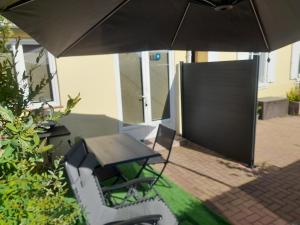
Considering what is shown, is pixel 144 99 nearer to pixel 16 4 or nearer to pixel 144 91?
pixel 144 91

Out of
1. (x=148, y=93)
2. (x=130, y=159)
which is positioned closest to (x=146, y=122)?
(x=148, y=93)

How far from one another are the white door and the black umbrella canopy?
2928 mm

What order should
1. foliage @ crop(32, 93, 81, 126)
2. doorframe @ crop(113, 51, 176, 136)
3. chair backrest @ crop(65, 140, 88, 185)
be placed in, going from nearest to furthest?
foliage @ crop(32, 93, 81, 126)
chair backrest @ crop(65, 140, 88, 185)
doorframe @ crop(113, 51, 176, 136)

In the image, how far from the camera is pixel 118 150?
4.02 metres

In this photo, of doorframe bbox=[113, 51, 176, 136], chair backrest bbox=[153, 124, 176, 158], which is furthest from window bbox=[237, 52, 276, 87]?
chair backrest bbox=[153, 124, 176, 158]

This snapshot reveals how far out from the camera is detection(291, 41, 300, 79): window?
9.95 meters

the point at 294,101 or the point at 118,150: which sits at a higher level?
the point at 118,150

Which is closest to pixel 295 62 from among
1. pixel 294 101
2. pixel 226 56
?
pixel 294 101

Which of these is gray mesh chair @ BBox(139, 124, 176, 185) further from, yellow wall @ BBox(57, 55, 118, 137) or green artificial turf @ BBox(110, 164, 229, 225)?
yellow wall @ BBox(57, 55, 118, 137)

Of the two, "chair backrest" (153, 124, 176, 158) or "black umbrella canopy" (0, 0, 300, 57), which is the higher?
"black umbrella canopy" (0, 0, 300, 57)

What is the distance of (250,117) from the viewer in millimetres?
4789

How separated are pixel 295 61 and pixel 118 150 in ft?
30.1

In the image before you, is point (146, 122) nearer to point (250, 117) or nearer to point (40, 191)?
point (250, 117)

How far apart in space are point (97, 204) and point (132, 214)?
41 centimetres
